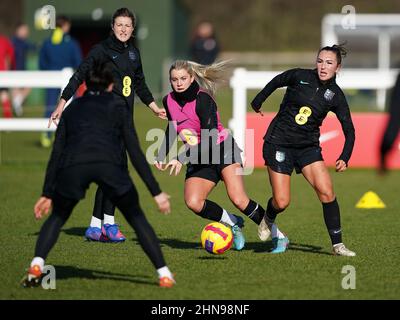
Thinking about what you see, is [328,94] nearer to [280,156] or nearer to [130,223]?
[280,156]

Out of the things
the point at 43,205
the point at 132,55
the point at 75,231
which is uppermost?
the point at 132,55

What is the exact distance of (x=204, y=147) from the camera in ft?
30.0

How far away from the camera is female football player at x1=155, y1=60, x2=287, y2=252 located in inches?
359

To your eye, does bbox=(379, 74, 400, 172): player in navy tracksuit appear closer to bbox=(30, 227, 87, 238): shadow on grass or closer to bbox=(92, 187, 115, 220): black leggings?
bbox=(92, 187, 115, 220): black leggings

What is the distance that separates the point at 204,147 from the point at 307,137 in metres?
0.97

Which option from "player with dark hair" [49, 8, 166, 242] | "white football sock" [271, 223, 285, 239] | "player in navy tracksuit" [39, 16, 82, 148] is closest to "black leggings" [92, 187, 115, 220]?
"player with dark hair" [49, 8, 166, 242]

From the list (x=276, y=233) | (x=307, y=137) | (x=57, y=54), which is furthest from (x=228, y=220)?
(x=57, y=54)

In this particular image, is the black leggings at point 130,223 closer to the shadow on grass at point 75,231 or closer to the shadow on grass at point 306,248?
the shadow on grass at point 306,248

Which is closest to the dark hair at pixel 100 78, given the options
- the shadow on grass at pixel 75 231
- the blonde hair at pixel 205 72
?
the blonde hair at pixel 205 72

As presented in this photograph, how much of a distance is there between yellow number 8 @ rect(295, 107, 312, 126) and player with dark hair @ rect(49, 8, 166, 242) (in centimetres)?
148

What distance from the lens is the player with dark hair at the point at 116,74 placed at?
31.1 ft

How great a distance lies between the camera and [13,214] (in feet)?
38.6
